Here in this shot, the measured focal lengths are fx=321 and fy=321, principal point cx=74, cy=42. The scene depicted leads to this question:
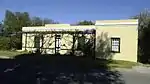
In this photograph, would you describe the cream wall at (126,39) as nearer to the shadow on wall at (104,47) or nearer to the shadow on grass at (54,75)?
the shadow on wall at (104,47)

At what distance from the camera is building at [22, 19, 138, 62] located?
105 feet

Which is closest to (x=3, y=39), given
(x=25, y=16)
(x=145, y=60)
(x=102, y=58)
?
(x=102, y=58)

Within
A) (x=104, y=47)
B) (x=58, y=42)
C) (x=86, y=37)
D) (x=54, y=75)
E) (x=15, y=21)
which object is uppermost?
(x=15, y=21)

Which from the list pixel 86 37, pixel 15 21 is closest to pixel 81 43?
pixel 86 37

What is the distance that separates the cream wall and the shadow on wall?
51cm

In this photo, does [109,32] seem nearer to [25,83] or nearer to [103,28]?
[103,28]

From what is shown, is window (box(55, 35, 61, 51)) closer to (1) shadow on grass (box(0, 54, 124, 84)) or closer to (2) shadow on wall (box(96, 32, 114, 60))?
(2) shadow on wall (box(96, 32, 114, 60))

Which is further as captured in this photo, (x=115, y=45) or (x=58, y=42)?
(x=58, y=42)

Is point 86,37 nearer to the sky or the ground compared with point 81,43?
nearer to the sky

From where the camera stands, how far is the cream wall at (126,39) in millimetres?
31859

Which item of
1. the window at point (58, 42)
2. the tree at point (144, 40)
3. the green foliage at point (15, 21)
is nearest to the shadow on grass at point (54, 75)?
the tree at point (144, 40)

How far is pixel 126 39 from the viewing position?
105ft

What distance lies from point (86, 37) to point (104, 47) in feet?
16.4

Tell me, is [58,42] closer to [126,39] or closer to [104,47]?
[104,47]
